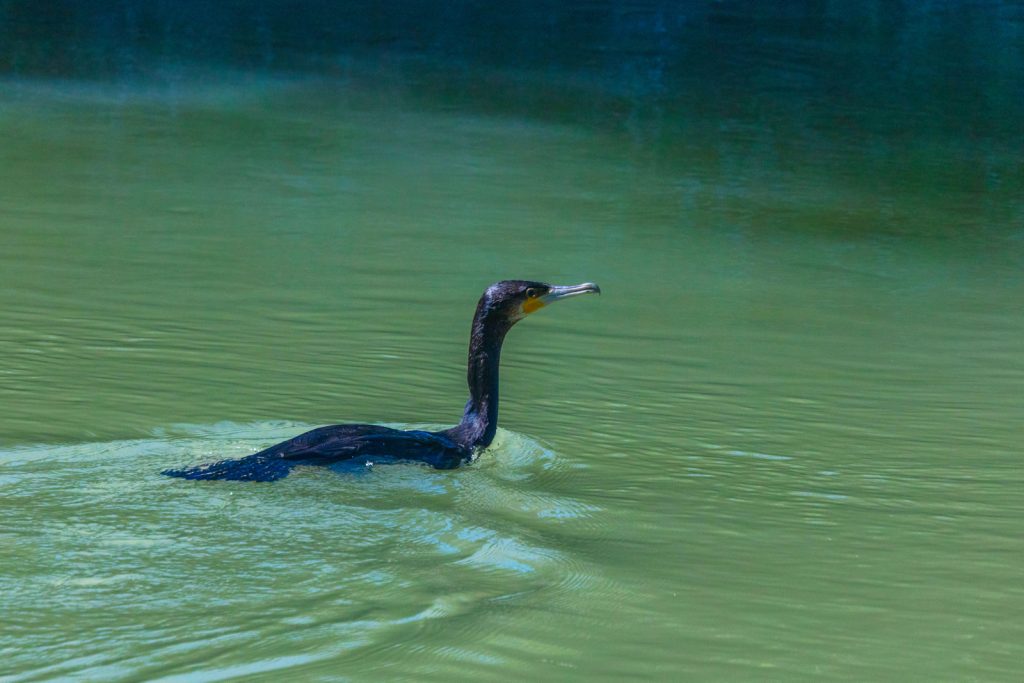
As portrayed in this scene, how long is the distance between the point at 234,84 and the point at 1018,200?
10.2 meters

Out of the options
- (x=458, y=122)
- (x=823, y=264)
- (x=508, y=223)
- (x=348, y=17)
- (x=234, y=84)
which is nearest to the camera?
(x=823, y=264)

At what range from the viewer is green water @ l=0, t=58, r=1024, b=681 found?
4.63 metres

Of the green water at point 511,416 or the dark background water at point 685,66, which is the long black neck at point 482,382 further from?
the dark background water at point 685,66

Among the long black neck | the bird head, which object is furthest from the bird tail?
the bird head

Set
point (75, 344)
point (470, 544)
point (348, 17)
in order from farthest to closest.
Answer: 1. point (348, 17)
2. point (75, 344)
3. point (470, 544)

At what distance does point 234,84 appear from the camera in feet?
68.5

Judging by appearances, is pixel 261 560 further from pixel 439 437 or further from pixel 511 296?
pixel 511 296

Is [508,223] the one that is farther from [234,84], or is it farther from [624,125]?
[234,84]

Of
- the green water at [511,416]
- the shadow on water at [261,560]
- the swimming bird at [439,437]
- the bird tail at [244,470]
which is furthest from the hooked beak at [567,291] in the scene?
the bird tail at [244,470]

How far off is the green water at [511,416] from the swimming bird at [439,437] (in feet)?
0.34

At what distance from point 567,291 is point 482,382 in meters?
0.53

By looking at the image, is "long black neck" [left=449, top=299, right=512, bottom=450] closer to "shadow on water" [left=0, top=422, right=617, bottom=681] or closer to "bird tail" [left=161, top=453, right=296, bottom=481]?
"shadow on water" [left=0, top=422, right=617, bottom=681]

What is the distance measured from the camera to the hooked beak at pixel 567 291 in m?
6.73

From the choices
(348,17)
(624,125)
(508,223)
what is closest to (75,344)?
(508,223)
